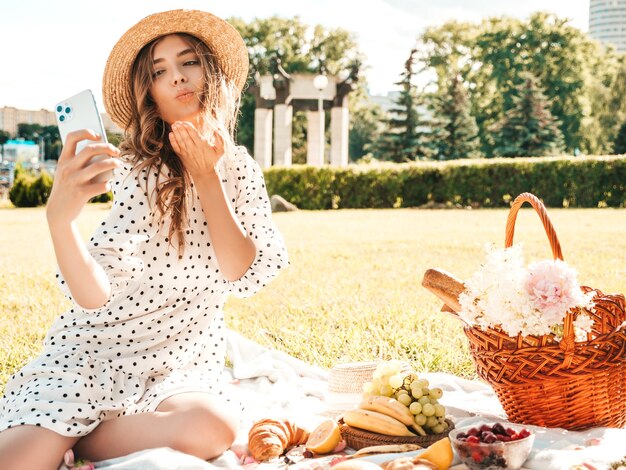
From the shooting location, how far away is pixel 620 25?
123 meters

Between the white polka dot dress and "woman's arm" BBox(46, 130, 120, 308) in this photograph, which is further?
the white polka dot dress

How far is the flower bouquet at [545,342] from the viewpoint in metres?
2.84

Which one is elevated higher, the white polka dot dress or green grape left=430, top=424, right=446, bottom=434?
the white polka dot dress

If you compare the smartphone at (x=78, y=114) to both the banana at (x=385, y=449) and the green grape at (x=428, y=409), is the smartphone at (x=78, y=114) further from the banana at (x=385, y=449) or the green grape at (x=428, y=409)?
the green grape at (x=428, y=409)

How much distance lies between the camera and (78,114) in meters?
2.52

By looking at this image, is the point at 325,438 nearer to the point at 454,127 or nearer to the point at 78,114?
the point at 78,114

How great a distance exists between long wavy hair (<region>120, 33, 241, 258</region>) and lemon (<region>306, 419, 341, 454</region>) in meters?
0.93

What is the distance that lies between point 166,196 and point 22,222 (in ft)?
48.4

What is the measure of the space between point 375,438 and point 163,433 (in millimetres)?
824

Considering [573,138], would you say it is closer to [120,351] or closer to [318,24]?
[318,24]

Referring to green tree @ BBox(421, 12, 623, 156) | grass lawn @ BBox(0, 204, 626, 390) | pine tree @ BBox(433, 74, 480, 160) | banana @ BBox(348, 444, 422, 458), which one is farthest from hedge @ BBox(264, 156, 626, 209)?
green tree @ BBox(421, 12, 623, 156)

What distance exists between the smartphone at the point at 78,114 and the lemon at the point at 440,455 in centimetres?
159

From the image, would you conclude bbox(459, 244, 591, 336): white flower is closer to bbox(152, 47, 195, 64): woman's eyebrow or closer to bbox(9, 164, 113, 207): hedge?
bbox(152, 47, 195, 64): woman's eyebrow

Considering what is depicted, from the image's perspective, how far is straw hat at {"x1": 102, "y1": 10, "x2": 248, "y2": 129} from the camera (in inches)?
120
